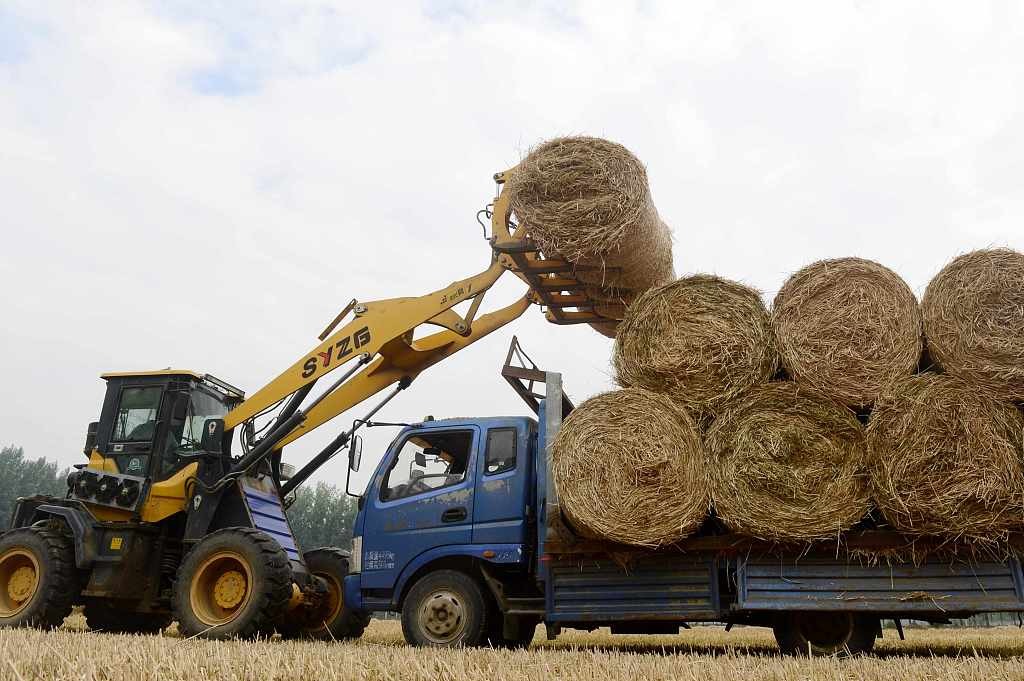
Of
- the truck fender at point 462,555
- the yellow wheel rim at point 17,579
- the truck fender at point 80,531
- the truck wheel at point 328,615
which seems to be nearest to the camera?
the truck fender at point 462,555

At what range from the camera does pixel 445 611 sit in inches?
279

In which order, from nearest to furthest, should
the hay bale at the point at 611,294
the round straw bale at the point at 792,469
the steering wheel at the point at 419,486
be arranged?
1. the round straw bale at the point at 792,469
2. the steering wheel at the point at 419,486
3. the hay bale at the point at 611,294

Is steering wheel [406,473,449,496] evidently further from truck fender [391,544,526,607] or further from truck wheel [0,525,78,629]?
truck wheel [0,525,78,629]

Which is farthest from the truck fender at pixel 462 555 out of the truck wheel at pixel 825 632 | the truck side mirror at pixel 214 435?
the truck side mirror at pixel 214 435

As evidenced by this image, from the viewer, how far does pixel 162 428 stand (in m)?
9.28

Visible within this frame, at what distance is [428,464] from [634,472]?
246 centimetres

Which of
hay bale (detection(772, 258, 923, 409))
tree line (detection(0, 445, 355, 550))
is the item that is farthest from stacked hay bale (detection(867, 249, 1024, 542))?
tree line (detection(0, 445, 355, 550))

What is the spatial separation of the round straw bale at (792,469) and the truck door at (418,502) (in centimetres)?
246

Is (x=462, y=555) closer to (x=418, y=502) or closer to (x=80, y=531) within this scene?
(x=418, y=502)

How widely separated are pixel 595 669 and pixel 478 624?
248 cm

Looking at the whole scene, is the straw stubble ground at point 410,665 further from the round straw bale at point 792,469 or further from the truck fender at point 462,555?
the truck fender at point 462,555

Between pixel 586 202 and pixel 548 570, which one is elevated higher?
pixel 586 202

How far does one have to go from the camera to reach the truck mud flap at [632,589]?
20.1 ft

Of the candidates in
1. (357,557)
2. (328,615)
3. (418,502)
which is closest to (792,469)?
(418,502)
